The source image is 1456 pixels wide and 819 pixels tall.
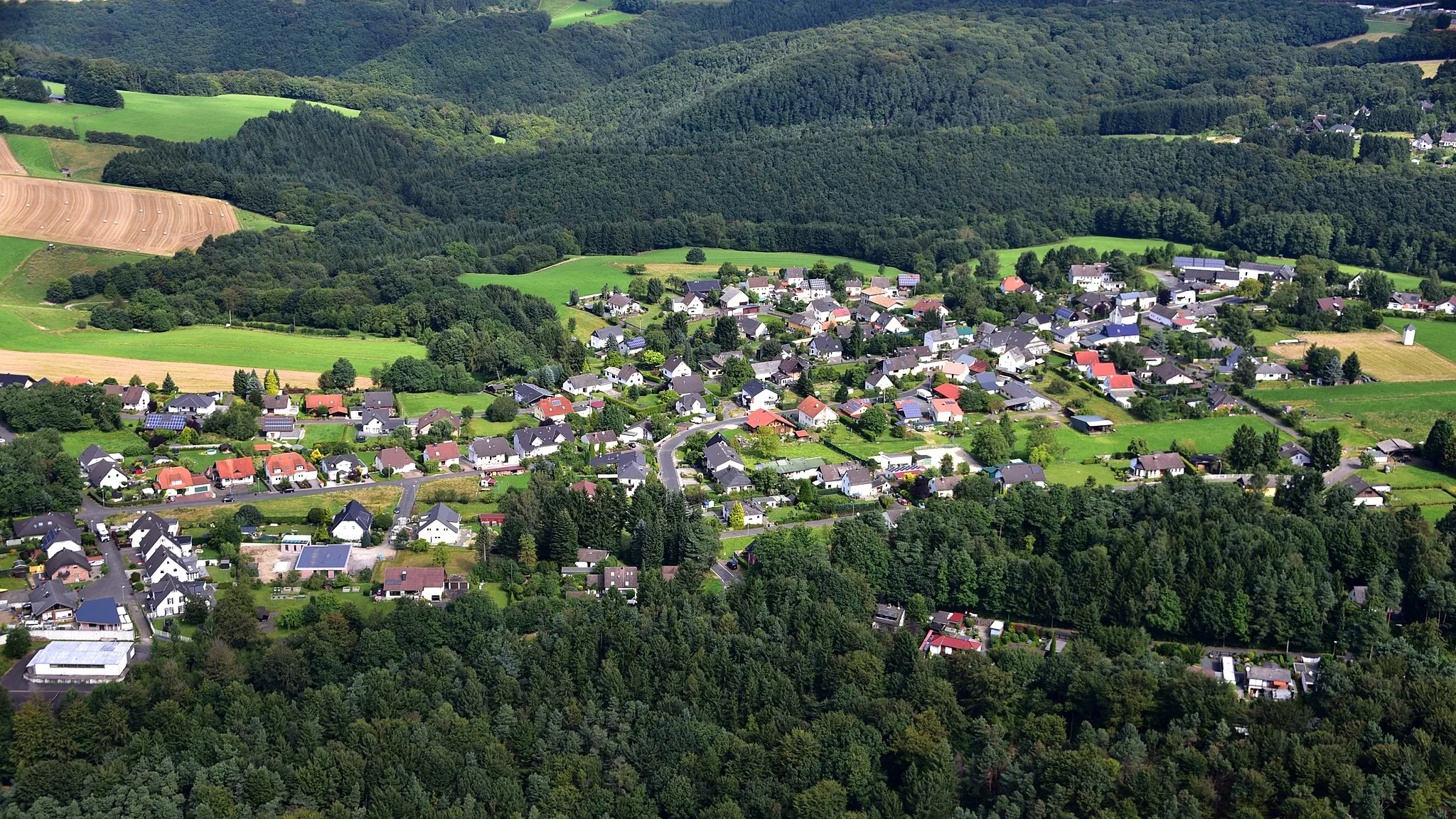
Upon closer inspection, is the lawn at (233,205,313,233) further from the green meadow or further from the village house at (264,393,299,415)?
the green meadow

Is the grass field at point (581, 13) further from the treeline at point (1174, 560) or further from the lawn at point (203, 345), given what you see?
the treeline at point (1174, 560)

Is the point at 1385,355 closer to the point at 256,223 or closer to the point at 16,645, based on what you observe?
the point at 16,645

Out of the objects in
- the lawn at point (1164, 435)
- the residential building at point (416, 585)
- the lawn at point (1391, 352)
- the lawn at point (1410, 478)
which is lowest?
the lawn at point (1391, 352)

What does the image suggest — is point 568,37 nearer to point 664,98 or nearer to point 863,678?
point 664,98

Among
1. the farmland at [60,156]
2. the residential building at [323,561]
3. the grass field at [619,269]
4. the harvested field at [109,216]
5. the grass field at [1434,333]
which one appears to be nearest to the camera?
the residential building at [323,561]

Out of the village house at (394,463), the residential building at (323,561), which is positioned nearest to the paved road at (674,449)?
the village house at (394,463)

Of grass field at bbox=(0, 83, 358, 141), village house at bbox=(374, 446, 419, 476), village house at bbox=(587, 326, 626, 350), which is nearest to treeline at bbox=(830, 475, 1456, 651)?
village house at bbox=(374, 446, 419, 476)
